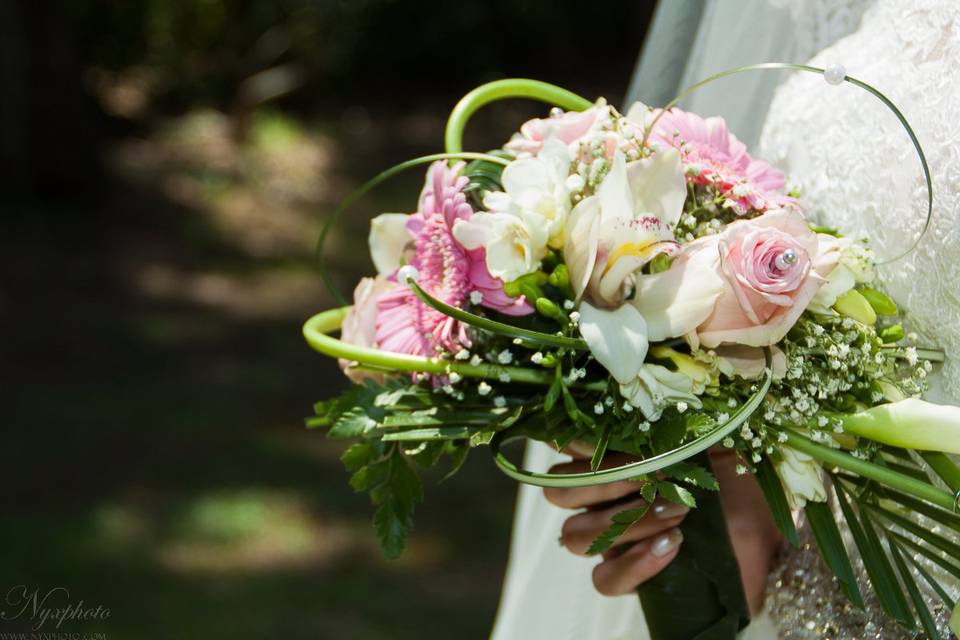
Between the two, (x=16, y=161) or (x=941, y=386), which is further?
(x=16, y=161)

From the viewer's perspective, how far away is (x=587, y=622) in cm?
204

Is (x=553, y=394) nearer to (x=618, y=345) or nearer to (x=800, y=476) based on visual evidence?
(x=618, y=345)

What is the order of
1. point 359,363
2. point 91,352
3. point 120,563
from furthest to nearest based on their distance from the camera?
1. point 91,352
2. point 120,563
3. point 359,363

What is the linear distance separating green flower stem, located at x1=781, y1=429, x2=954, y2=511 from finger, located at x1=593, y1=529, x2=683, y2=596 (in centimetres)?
27

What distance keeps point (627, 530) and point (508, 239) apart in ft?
1.46

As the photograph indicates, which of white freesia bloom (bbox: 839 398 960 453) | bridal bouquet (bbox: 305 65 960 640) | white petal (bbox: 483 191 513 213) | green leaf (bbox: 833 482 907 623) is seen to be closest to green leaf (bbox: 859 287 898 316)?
bridal bouquet (bbox: 305 65 960 640)

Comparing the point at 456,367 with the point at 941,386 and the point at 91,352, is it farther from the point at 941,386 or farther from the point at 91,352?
the point at 91,352

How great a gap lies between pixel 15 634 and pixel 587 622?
2.05m

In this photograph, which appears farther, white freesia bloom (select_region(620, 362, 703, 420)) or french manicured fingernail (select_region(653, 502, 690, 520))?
french manicured fingernail (select_region(653, 502, 690, 520))

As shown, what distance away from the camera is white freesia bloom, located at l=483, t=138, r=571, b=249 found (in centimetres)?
133

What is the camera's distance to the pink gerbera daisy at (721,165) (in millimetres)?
1346

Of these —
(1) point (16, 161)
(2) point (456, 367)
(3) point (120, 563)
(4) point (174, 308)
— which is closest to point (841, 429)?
(2) point (456, 367)

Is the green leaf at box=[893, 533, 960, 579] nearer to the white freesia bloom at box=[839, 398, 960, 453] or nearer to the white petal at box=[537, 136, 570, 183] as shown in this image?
the white freesia bloom at box=[839, 398, 960, 453]

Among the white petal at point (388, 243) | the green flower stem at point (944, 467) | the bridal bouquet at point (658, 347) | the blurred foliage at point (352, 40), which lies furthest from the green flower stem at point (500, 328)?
the blurred foliage at point (352, 40)
